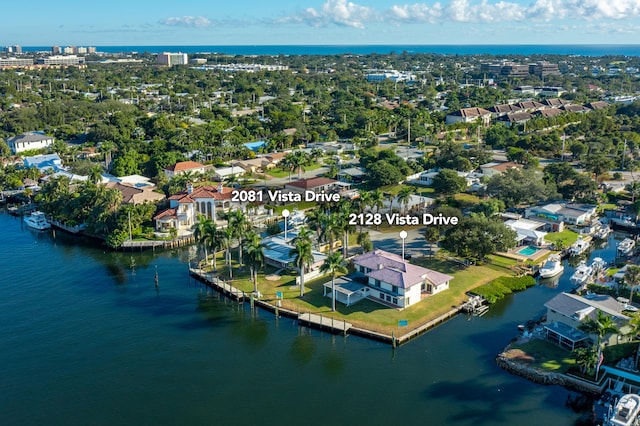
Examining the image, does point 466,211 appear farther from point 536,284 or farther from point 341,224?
point 341,224

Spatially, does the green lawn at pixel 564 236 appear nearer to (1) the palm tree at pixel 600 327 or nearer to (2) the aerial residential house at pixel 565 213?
(2) the aerial residential house at pixel 565 213

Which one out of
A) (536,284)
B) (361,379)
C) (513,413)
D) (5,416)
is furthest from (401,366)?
(5,416)

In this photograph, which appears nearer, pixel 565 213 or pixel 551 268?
pixel 551 268

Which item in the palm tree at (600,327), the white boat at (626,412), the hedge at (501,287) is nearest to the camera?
the white boat at (626,412)

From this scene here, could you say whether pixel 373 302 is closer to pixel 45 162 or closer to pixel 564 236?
pixel 564 236

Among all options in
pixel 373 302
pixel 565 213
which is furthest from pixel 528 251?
pixel 373 302

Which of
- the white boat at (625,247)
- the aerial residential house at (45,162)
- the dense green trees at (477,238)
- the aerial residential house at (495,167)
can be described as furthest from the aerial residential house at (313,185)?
the aerial residential house at (45,162)

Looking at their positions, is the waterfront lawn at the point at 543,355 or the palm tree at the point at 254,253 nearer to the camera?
the waterfront lawn at the point at 543,355
